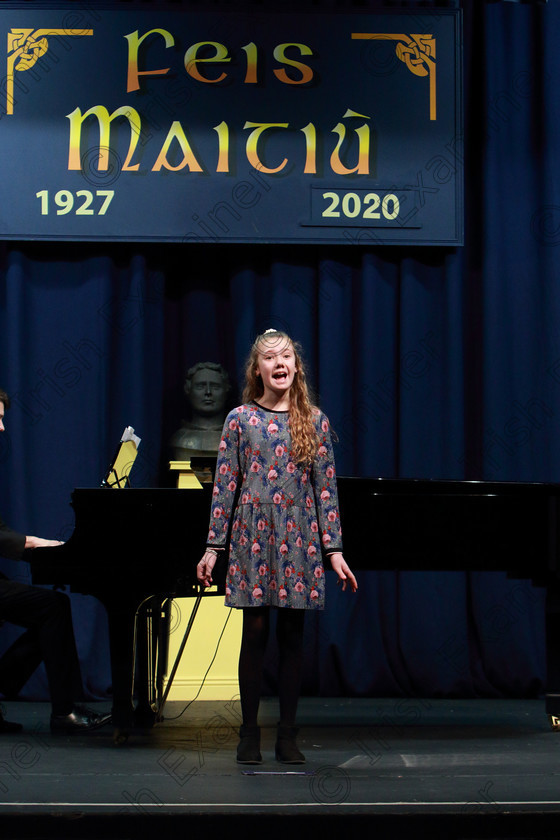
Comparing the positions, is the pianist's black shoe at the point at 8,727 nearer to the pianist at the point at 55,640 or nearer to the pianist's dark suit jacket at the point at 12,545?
the pianist at the point at 55,640

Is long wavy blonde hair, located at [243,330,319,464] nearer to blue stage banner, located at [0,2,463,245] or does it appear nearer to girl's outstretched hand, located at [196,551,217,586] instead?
girl's outstretched hand, located at [196,551,217,586]

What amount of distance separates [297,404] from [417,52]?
284 cm

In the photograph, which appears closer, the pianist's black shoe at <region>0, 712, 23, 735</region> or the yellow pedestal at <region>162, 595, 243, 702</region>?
the pianist's black shoe at <region>0, 712, 23, 735</region>

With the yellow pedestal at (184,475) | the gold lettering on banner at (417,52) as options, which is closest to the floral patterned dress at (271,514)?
the yellow pedestal at (184,475)

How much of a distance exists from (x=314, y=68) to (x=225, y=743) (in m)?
3.37

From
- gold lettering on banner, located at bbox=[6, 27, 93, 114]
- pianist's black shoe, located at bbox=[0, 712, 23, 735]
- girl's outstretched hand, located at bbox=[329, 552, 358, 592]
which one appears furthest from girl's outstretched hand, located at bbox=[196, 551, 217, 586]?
gold lettering on banner, located at bbox=[6, 27, 93, 114]

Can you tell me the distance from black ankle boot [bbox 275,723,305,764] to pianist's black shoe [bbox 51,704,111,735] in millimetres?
944

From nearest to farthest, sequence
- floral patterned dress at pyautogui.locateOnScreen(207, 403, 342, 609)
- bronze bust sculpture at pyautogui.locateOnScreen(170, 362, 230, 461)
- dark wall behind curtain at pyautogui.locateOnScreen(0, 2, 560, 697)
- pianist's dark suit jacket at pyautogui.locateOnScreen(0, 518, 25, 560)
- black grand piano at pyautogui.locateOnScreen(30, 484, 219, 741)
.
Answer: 1. floral patterned dress at pyautogui.locateOnScreen(207, 403, 342, 609)
2. black grand piano at pyautogui.locateOnScreen(30, 484, 219, 741)
3. pianist's dark suit jacket at pyautogui.locateOnScreen(0, 518, 25, 560)
4. bronze bust sculpture at pyautogui.locateOnScreen(170, 362, 230, 461)
5. dark wall behind curtain at pyautogui.locateOnScreen(0, 2, 560, 697)

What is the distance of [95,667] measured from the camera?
5.01 metres

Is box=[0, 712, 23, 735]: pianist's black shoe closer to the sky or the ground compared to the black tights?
closer to the ground

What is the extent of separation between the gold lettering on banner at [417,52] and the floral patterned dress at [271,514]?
8.98 ft

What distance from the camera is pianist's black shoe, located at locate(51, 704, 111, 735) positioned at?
377 centimetres

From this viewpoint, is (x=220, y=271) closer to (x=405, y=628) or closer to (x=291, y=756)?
(x=405, y=628)

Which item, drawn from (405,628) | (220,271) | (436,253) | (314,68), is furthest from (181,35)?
(405,628)
